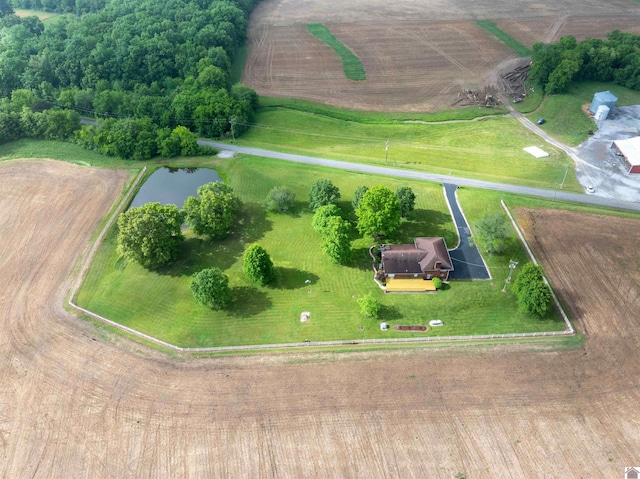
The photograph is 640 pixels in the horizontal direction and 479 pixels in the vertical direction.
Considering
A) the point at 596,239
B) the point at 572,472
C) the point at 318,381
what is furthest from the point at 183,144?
the point at 572,472

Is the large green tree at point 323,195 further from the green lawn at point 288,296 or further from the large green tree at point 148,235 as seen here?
the large green tree at point 148,235

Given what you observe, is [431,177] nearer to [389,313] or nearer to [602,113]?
[389,313]

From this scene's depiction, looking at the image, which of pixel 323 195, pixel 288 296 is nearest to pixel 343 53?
pixel 323 195

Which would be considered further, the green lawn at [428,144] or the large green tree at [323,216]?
the green lawn at [428,144]

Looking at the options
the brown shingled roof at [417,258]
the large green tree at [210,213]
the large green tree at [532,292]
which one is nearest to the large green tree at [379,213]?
the brown shingled roof at [417,258]

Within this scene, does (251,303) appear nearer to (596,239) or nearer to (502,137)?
(596,239)

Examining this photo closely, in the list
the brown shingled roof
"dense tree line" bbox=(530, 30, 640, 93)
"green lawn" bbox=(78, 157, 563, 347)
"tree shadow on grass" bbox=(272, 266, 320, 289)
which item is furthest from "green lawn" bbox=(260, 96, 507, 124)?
"tree shadow on grass" bbox=(272, 266, 320, 289)

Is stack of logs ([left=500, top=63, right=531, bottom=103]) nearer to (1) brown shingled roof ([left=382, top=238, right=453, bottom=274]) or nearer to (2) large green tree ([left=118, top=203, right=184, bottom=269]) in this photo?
(1) brown shingled roof ([left=382, top=238, right=453, bottom=274])
